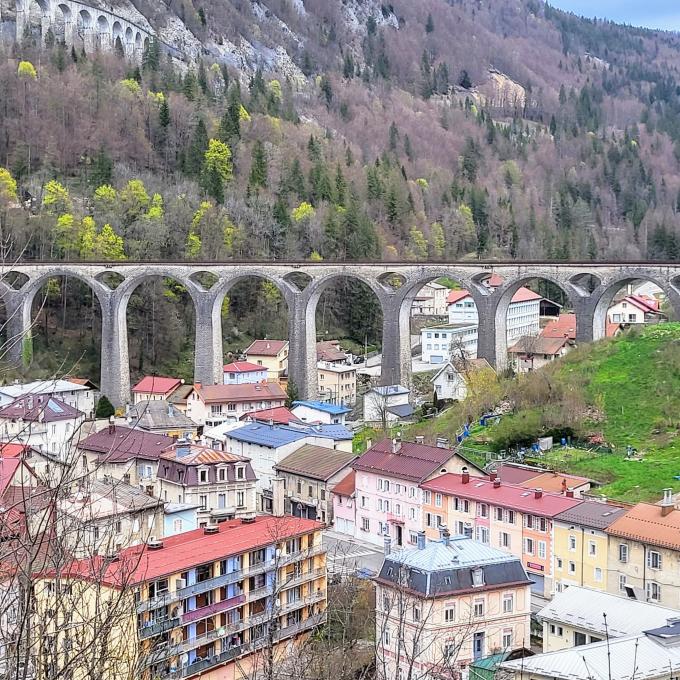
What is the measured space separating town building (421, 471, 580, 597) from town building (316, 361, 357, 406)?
3403 cm

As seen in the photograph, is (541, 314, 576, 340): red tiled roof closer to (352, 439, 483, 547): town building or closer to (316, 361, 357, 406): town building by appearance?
(316, 361, 357, 406): town building

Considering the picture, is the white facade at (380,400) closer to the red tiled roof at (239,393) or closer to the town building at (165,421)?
the red tiled roof at (239,393)

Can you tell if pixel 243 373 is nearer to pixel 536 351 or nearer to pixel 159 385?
pixel 159 385

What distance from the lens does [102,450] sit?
4553 cm

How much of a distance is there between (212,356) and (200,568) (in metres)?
43.9

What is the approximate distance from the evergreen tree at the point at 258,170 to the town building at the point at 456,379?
4441 centimetres

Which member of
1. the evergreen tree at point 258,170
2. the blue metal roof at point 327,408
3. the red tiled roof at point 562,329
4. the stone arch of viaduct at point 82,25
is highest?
the stone arch of viaduct at point 82,25

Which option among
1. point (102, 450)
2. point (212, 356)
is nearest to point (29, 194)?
point (212, 356)

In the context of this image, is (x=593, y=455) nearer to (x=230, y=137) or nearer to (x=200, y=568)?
(x=200, y=568)

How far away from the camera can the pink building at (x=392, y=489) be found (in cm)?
4247

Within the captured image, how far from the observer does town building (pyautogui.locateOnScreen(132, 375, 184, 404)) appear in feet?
228

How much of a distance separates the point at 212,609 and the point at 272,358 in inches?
1926

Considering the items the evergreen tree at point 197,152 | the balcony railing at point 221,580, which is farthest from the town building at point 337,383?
the balcony railing at point 221,580

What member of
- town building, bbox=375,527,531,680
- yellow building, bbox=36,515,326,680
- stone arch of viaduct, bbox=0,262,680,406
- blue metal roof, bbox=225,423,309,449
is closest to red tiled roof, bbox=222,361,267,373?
stone arch of viaduct, bbox=0,262,680,406
